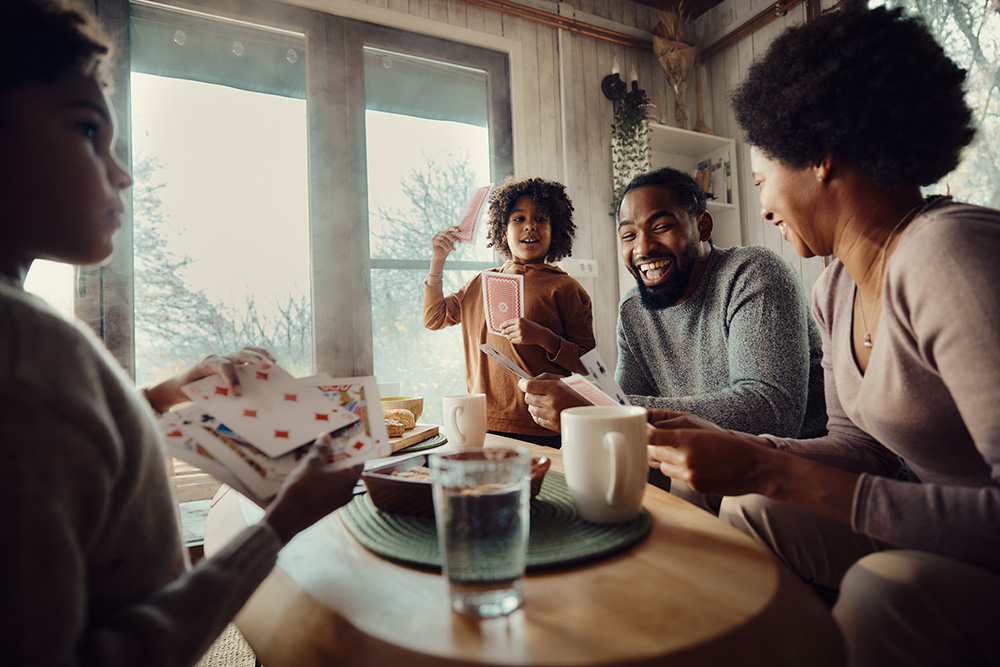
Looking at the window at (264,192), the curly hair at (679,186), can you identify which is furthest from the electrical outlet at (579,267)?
the curly hair at (679,186)

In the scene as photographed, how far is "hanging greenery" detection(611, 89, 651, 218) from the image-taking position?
9.37 ft

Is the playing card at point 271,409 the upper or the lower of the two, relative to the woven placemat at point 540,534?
upper

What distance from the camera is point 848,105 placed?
0.88 metres

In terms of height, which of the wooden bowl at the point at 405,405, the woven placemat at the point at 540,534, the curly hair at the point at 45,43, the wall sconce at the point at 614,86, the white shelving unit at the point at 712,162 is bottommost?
the woven placemat at the point at 540,534

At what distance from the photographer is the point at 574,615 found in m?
0.46

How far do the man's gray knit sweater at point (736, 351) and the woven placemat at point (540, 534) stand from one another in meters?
0.70

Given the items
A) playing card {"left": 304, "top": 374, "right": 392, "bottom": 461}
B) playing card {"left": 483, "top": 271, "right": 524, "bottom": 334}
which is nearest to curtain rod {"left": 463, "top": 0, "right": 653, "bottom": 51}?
playing card {"left": 483, "top": 271, "right": 524, "bottom": 334}

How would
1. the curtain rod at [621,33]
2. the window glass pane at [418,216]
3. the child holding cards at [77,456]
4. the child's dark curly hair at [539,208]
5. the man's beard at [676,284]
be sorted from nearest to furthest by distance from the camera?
the child holding cards at [77,456] → the man's beard at [676,284] → the child's dark curly hair at [539,208] → the window glass pane at [418,216] → the curtain rod at [621,33]

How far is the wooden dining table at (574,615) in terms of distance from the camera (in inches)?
16.1

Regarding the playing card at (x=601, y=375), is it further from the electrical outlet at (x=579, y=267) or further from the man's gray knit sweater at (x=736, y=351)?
the electrical outlet at (x=579, y=267)

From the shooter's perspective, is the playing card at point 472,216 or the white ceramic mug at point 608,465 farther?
the playing card at point 472,216

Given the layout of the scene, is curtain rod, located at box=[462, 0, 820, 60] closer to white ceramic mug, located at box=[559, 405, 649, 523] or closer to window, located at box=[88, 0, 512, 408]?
window, located at box=[88, 0, 512, 408]

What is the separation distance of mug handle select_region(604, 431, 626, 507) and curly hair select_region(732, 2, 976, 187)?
24.1 inches

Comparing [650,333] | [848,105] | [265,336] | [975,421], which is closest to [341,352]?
[265,336]
